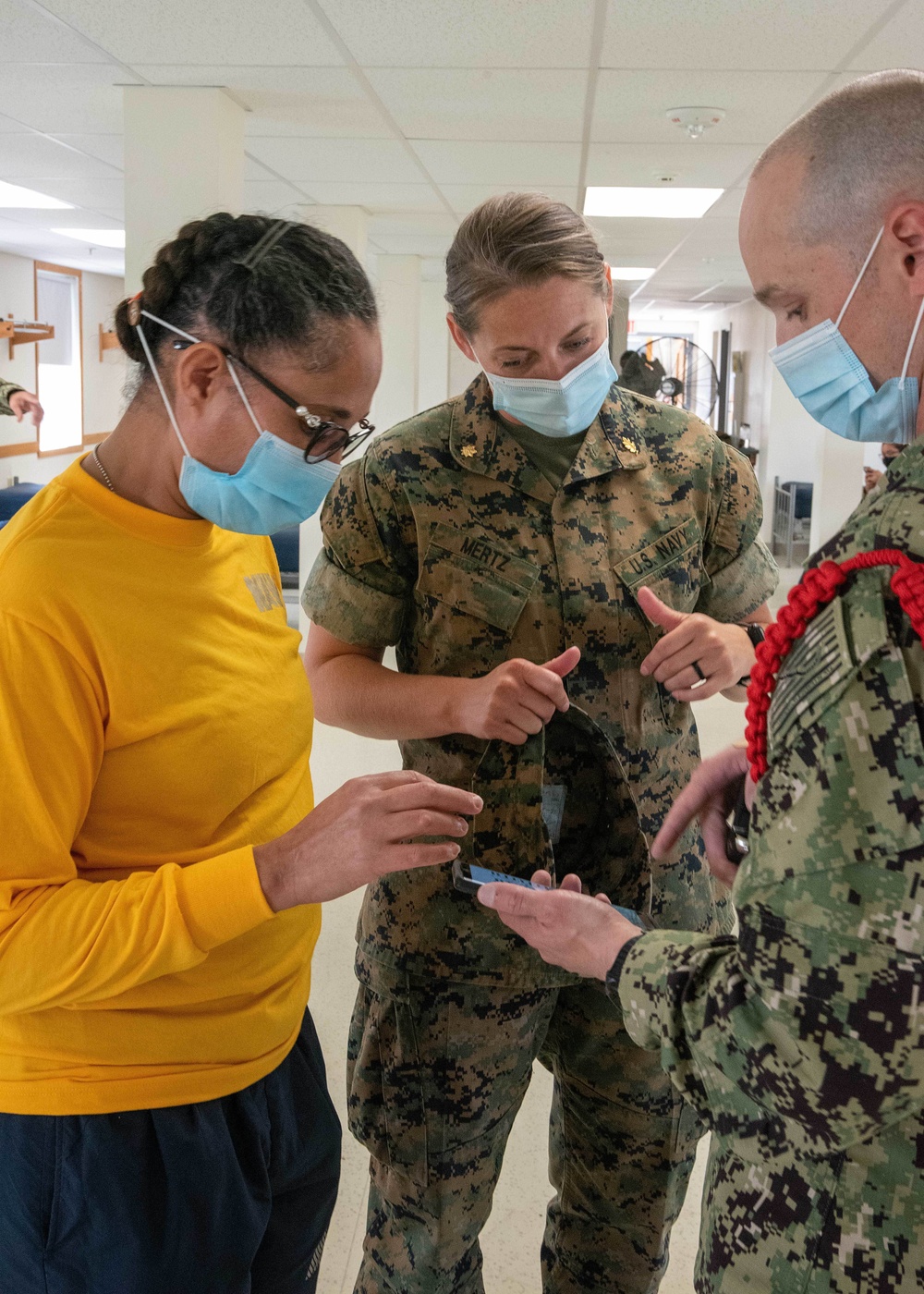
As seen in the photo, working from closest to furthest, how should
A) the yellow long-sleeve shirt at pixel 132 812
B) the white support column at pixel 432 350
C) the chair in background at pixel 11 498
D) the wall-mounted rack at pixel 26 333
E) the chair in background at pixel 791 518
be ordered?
the yellow long-sleeve shirt at pixel 132 812 → the chair in background at pixel 11 498 → the wall-mounted rack at pixel 26 333 → the chair in background at pixel 791 518 → the white support column at pixel 432 350

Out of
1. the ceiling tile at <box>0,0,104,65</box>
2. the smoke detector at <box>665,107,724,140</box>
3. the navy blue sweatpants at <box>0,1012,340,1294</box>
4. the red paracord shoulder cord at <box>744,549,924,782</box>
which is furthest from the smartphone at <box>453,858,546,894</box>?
the smoke detector at <box>665,107,724,140</box>

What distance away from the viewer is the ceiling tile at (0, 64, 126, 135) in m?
4.16

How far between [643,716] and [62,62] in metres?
3.75

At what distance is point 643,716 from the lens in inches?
63.3

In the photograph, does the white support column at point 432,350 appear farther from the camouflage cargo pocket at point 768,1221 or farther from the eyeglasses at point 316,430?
the camouflage cargo pocket at point 768,1221

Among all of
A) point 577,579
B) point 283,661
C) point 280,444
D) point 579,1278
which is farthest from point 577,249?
point 579,1278

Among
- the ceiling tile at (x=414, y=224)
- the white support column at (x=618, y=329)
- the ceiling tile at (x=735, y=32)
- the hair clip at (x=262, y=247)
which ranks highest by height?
the ceiling tile at (x=414, y=224)

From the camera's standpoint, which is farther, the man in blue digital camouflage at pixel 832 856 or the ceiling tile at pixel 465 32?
the ceiling tile at pixel 465 32

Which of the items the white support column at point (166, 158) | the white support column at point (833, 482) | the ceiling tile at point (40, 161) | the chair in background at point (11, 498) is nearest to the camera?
the white support column at point (166, 158)

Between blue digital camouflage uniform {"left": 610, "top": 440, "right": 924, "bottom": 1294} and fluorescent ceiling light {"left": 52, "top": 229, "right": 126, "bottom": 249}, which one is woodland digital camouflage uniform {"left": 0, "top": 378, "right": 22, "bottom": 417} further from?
blue digital camouflage uniform {"left": 610, "top": 440, "right": 924, "bottom": 1294}

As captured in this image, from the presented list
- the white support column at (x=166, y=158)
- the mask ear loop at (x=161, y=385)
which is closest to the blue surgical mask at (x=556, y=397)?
the mask ear loop at (x=161, y=385)

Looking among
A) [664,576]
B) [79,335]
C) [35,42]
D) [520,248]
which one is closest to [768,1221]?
[664,576]

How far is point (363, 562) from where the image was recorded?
1.65 m

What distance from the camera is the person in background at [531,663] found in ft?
5.16
